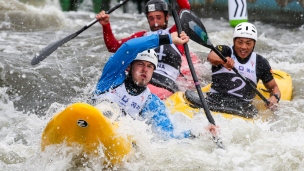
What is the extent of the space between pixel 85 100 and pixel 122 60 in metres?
1.47

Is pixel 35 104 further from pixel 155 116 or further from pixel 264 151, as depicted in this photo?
pixel 264 151

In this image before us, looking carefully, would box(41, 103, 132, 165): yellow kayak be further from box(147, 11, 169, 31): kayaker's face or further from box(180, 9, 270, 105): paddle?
box(147, 11, 169, 31): kayaker's face

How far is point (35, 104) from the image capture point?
692 centimetres

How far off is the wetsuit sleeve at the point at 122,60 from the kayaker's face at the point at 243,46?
142 cm

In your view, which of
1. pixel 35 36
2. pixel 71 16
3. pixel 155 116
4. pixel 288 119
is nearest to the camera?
pixel 155 116

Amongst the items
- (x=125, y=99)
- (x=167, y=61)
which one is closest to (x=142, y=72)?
(x=125, y=99)

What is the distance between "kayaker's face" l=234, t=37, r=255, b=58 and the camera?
5.86m

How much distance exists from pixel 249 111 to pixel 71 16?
9.32m

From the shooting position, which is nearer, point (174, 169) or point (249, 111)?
point (174, 169)

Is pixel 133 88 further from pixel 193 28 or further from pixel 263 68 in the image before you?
pixel 263 68

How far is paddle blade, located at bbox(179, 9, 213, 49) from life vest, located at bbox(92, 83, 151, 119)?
1184 millimetres

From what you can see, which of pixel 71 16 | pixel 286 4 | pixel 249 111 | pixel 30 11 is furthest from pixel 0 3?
pixel 249 111

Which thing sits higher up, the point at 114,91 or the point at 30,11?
the point at 114,91

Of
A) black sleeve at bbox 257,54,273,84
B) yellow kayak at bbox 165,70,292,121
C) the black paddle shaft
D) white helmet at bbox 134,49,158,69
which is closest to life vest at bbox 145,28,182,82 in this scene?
yellow kayak at bbox 165,70,292,121
